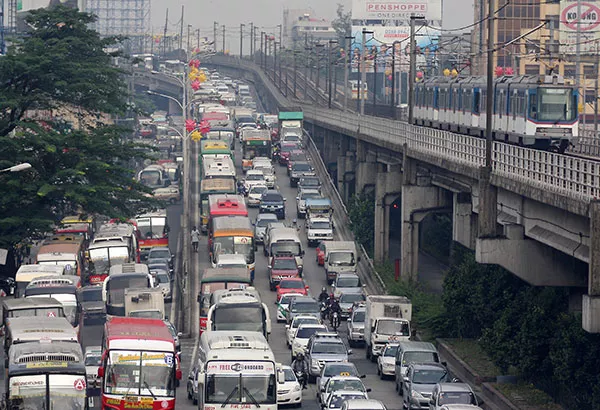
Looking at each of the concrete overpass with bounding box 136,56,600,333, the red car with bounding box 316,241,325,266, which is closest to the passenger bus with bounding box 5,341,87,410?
the concrete overpass with bounding box 136,56,600,333

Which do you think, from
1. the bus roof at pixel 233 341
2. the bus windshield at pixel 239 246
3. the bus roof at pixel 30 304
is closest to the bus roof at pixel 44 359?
the bus roof at pixel 233 341

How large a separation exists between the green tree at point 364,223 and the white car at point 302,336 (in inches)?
1226

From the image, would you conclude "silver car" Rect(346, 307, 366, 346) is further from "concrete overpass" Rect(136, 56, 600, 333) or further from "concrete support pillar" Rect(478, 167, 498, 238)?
"concrete support pillar" Rect(478, 167, 498, 238)

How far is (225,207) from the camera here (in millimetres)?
77750

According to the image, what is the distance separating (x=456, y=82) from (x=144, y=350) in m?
38.3

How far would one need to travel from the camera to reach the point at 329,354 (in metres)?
47.5

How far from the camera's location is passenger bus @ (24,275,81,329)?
51594mm

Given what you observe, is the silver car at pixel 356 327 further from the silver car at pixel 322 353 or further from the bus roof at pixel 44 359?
the bus roof at pixel 44 359

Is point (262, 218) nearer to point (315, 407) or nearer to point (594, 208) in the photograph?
point (315, 407)

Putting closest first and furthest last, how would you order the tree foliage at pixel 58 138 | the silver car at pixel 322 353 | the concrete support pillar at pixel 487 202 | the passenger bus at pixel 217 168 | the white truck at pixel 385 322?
the silver car at pixel 322 353 < the concrete support pillar at pixel 487 202 < the white truck at pixel 385 322 < the tree foliage at pixel 58 138 < the passenger bus at pixel 217 168

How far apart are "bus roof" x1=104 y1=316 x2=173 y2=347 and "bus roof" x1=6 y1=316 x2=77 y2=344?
1214mm

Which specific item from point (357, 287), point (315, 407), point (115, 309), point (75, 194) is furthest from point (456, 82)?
point (315, 407)

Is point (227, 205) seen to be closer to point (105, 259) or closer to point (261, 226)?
point (261, 226)

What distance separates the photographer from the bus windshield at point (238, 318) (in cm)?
4891
